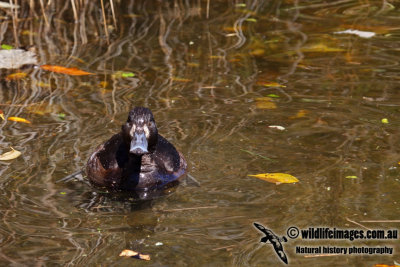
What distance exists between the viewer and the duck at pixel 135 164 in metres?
6.02

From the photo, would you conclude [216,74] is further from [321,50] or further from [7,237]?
[7,237]

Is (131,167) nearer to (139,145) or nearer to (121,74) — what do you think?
(139,145)

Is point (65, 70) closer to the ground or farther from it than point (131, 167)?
farther from it

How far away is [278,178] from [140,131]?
120 cm

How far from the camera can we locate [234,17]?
10641 mm

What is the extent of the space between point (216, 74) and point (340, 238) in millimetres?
3957

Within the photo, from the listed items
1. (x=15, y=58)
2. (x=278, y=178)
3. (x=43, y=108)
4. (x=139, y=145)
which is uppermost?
(x=139, y=145)

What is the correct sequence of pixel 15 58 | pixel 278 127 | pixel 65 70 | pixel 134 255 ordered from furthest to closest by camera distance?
pixel 15 58, pixel 65 70, pixel 278 127, pixel 134 255

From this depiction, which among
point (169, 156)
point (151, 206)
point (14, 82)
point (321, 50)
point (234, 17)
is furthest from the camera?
point (234, 17)

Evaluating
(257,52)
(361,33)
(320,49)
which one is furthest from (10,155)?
(361,33)

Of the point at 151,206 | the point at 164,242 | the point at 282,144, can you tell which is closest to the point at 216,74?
the point at 282,144

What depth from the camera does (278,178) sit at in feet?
19.4

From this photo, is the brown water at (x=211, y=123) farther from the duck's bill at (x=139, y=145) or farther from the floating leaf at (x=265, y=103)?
the duck's bill at (x=139, y=145)

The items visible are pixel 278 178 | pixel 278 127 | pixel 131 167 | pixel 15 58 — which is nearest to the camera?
pixel 278 178
